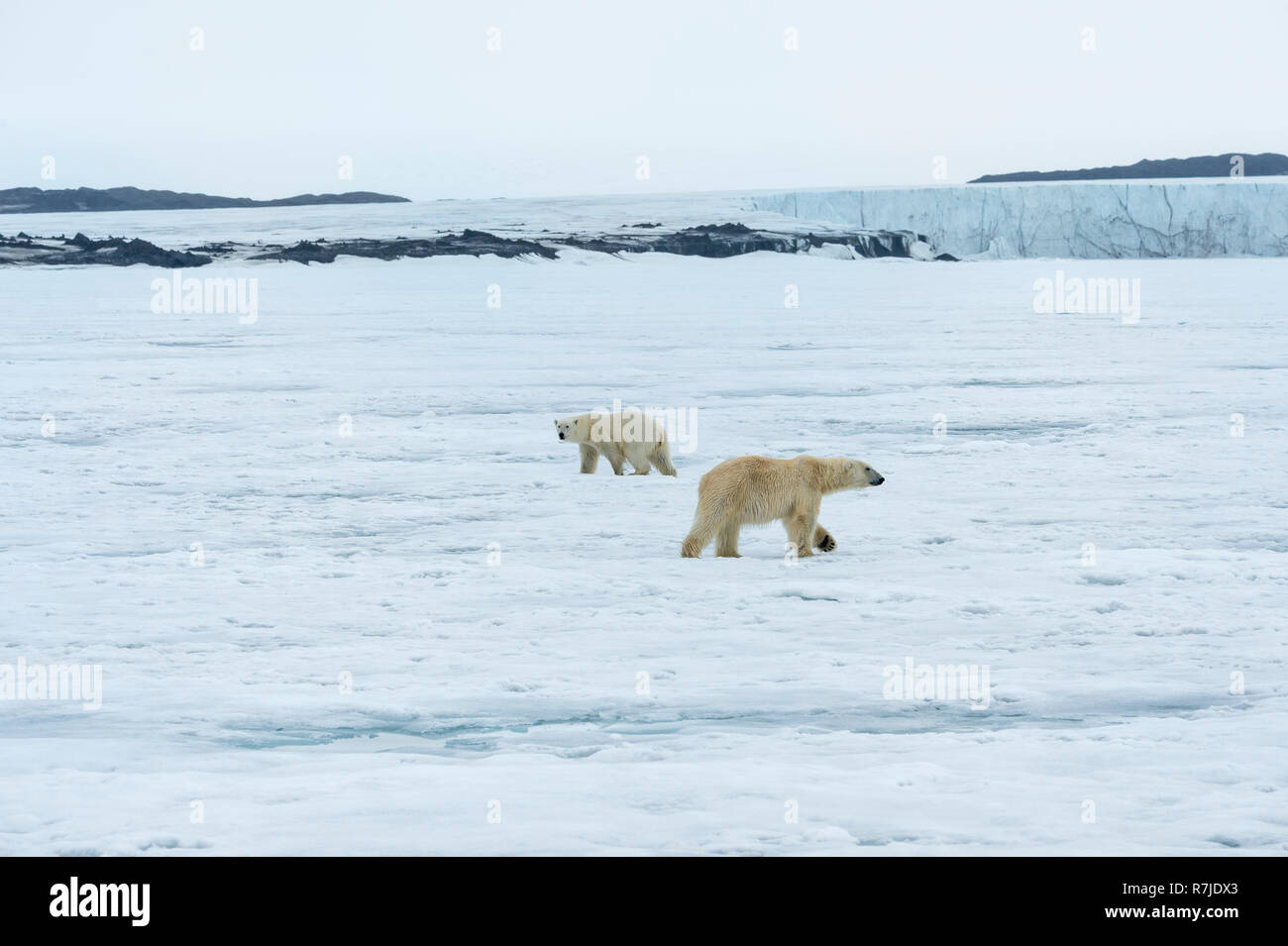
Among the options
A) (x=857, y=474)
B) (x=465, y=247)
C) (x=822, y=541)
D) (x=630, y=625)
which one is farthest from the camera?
(x=465, y=247)

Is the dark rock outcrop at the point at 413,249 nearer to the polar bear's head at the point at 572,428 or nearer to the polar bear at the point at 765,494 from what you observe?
the polar bear's head at the point at 572,428

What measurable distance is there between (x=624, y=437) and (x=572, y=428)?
28cm

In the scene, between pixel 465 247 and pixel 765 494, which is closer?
pixel 765 494

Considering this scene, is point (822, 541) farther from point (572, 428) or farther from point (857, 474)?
point (572, 428)

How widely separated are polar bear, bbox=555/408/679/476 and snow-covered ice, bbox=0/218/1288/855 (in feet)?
0.48

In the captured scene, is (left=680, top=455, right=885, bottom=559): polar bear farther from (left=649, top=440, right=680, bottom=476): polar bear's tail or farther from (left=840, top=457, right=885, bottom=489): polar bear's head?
(left=649, top=440, right=680, bottom=476): polar bear's tail

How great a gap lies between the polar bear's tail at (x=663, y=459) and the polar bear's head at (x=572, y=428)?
0.38m

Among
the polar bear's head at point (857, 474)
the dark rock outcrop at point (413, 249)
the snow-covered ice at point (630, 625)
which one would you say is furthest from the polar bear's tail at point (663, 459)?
the dark rock outcrop at point (413, 249)

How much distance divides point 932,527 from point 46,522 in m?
3.82

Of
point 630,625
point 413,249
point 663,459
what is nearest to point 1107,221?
→ point 413,249

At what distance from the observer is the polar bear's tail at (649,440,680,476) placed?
6.39 m

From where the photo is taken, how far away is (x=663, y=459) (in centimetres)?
641

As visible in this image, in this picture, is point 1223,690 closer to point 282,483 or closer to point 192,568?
point 192,568
